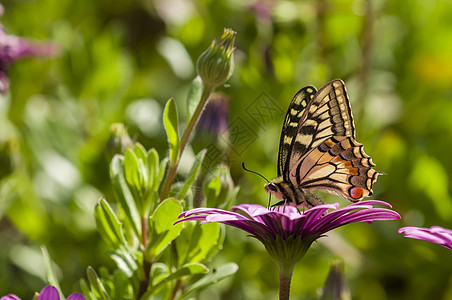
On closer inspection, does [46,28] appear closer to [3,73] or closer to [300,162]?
[3,73]

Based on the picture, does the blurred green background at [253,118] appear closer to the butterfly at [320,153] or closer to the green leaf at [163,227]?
the butterfly at [320,153]

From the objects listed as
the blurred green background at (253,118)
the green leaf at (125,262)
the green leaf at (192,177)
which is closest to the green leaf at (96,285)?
the green leaf at (125,262)

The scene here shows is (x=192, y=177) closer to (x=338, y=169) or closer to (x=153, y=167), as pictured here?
(x=153, y=167)

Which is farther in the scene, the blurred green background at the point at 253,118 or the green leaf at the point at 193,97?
the blurred green background at the point at 253,118

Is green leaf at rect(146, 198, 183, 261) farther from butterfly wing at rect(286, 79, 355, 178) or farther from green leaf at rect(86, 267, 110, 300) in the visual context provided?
butterfly wing at rect(286, 79, 355, 178)

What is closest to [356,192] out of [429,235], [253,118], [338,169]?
[338,169]

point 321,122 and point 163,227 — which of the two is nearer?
point 163,227
